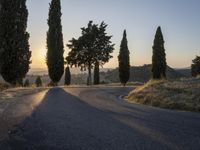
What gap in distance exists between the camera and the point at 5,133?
11.4 m

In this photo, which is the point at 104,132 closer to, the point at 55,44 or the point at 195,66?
the point at 55,44

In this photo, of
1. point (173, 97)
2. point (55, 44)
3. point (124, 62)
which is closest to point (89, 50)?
point (124, 62)

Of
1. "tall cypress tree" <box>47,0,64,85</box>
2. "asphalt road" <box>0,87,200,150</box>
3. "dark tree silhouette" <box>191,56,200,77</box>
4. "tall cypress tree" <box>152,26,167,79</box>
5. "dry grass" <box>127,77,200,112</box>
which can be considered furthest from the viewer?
"dark tree silhouette" <box>191,56,200,77</box>

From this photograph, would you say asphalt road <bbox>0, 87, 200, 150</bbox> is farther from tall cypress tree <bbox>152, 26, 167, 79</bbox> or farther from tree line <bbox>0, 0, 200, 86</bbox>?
tall cypress tree <bbox>152, 26, 167, 79</bbox>

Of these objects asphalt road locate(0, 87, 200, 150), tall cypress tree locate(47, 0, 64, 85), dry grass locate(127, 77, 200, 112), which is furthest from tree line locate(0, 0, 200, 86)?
asphalt road locate(0, 87, 200, 150)

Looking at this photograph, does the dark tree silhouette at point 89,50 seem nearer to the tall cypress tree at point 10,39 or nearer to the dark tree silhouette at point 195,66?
the dark tree silhouette at point 195,66

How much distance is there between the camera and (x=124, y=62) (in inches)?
2623

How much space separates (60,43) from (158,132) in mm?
42972

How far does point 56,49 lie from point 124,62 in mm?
17295

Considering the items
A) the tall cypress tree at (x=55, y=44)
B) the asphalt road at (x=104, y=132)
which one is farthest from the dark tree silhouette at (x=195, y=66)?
the asphalt road at (x=104, y=132)

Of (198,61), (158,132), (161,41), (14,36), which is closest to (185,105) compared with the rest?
(158,132)

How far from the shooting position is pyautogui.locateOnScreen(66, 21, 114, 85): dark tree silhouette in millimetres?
72125

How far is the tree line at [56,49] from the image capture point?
38.3 m

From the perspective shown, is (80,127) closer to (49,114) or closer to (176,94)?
(49,114)
